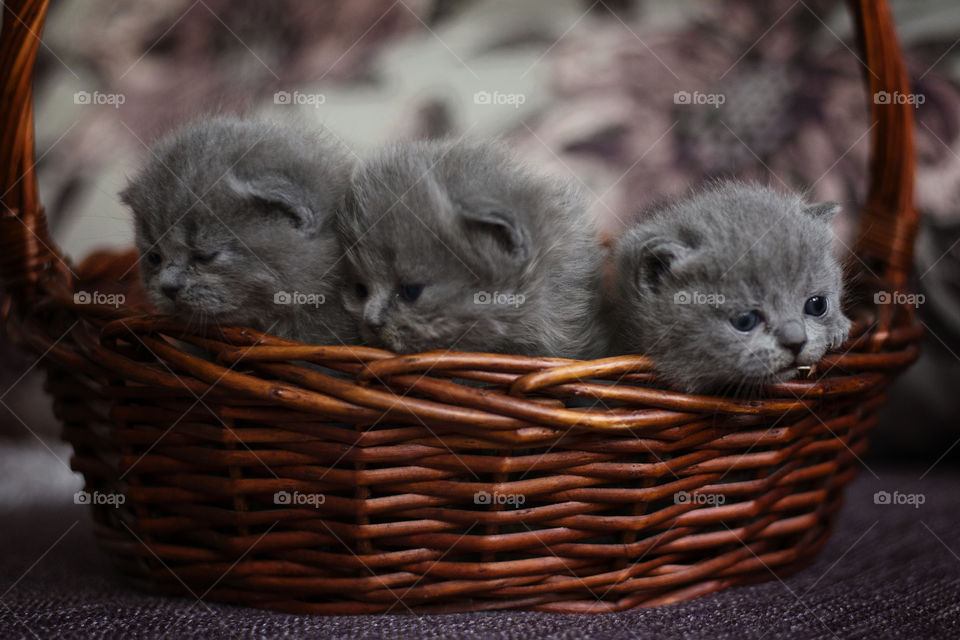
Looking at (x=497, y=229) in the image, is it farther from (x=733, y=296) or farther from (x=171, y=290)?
(x=171, y=290)

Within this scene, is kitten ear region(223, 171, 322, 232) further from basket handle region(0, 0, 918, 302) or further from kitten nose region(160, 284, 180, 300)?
basket handle region(0, 0, 918, 302)

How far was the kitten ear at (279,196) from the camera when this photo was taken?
3.89 ft

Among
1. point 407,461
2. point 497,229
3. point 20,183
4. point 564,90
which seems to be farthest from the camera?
point 564,90

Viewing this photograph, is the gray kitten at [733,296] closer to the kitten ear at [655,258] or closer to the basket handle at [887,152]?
the kitten ear at [655,258]

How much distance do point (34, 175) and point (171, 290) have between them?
35cm

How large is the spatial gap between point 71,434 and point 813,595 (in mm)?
1138

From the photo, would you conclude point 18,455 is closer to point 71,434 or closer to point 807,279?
point 71,434

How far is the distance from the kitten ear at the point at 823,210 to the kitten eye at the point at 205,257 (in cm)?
90

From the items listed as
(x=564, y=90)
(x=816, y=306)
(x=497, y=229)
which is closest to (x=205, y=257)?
(x=497, y=229)

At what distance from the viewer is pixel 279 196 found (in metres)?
1.19

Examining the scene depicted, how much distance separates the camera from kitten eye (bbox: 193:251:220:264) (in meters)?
1.20

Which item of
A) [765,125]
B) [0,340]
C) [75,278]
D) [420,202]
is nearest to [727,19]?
[765,125]

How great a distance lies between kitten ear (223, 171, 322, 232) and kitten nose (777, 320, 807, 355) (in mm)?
685

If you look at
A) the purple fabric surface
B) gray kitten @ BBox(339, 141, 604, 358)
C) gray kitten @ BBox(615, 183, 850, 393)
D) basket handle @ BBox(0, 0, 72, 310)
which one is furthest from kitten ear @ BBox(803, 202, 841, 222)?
basket handle @ BBox(0, 0, 72, 310)
